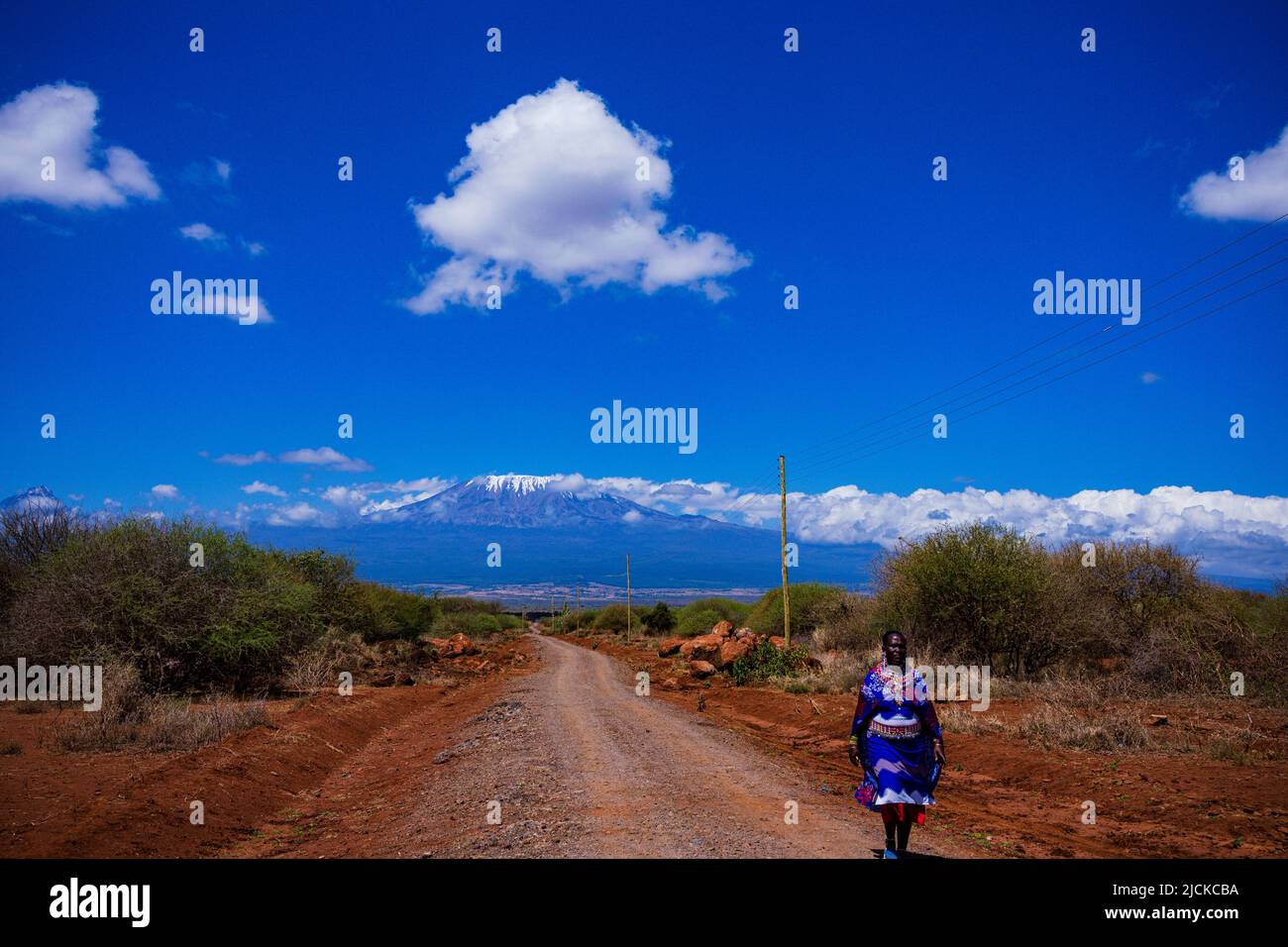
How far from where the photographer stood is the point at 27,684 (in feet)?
52.9

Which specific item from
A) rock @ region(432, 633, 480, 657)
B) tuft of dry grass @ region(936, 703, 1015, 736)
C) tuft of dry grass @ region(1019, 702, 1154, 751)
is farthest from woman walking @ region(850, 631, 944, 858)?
rock @ region(432, 633, 480, 657)

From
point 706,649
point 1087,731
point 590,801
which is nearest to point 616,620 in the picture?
point 706,649

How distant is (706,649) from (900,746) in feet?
94.9

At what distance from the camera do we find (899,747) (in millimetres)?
6031

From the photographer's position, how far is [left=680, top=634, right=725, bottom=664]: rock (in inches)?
1304

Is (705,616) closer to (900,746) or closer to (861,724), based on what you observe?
(861,724)

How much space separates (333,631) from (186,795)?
76.4 feet

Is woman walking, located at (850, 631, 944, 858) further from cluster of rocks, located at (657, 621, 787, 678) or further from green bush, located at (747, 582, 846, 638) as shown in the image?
green bush, located at (747, 582, 846, 638)

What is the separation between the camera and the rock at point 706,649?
109 ft

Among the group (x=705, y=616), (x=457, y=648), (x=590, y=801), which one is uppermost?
(x=590, y=801)
